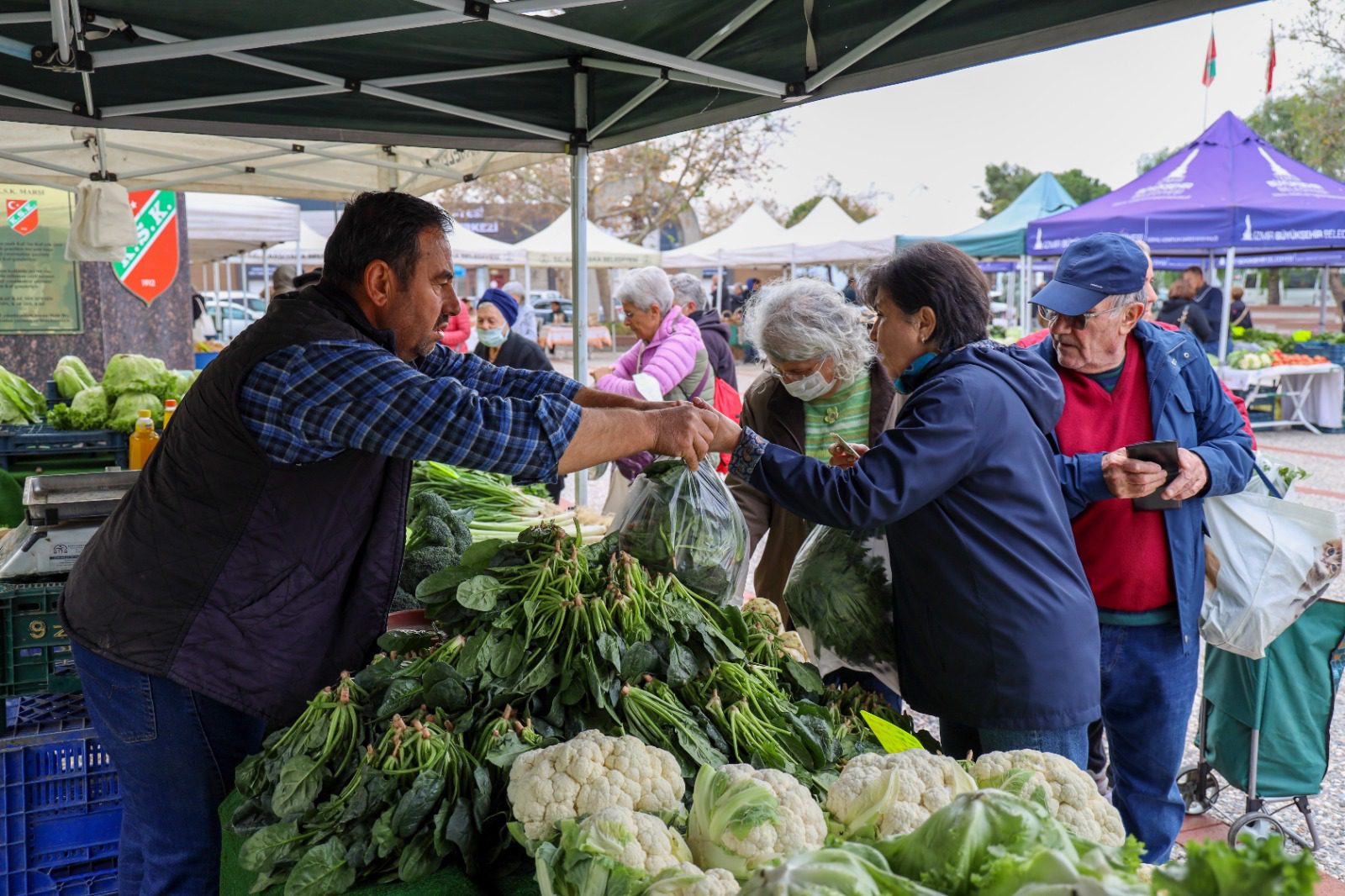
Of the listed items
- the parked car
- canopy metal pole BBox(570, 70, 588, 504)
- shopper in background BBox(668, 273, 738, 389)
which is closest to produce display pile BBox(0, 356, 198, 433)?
canopy metal pole BBox(570, 70, 588, 504)

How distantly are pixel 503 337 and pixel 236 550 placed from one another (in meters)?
4.80

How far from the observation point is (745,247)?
20422 mm

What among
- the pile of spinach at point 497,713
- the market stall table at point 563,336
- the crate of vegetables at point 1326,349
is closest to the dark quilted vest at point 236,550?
the pile of spinach at point 497,713

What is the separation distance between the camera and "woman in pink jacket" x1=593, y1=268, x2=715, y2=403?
5.34 m

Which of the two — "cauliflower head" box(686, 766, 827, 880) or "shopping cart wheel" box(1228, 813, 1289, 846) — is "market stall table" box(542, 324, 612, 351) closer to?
"shopping cart wheel" box(1228, 813, 1289, 846)

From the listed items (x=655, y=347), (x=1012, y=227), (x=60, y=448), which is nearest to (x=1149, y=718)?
(x=655, y=347)

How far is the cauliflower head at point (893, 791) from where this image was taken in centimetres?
145

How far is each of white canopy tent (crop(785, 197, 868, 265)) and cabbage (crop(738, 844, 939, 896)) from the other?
1801cm

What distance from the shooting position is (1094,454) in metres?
2.64

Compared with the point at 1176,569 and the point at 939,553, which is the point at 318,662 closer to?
the point at 939,553

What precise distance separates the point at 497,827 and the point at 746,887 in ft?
2.49

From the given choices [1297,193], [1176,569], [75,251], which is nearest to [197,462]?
[1176,569]

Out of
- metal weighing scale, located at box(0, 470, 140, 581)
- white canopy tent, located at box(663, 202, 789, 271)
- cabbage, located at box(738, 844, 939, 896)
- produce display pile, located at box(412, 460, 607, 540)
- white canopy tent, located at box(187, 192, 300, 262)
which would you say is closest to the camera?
cabbage, located at box(738, 844, 939, 896)

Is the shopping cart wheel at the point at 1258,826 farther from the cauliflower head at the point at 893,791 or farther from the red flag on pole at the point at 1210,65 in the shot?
the red flag on pole at the point at 1210,65
